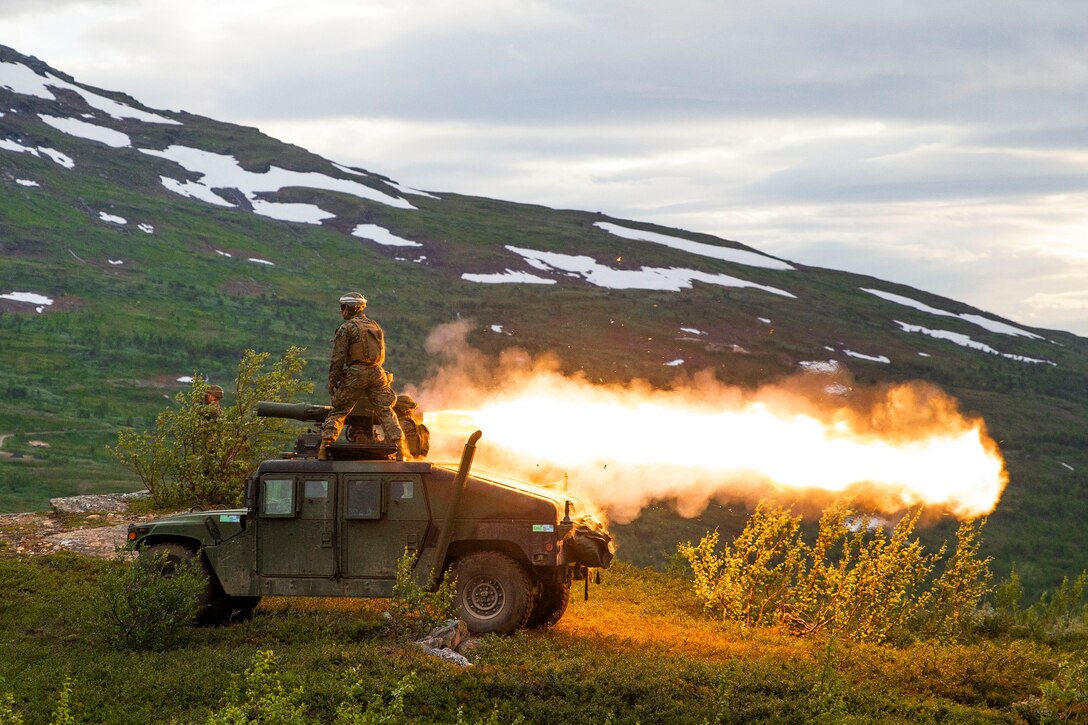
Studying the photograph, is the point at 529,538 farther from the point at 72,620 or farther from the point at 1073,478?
the point at 1073,478

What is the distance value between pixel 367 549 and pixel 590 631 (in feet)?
10.8

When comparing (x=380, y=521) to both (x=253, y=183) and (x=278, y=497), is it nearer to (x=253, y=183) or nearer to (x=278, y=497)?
(x=278, y=497)

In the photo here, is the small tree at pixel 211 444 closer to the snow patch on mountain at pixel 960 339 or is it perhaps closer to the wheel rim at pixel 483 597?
the wheel rim at pixel 483 597

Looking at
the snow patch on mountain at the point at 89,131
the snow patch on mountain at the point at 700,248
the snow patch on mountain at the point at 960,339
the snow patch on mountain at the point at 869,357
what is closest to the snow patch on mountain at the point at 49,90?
the snow patch on mountain at the point at 89,131

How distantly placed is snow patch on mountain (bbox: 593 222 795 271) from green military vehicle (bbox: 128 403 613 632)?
115173mm

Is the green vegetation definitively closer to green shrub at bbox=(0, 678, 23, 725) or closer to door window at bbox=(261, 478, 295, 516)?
door window at bbox=(261, 478, 295, 516)

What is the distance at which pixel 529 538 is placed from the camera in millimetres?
15258

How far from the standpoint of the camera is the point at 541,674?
43.8ft

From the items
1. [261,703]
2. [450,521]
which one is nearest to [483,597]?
[450,521]

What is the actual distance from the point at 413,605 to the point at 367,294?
79.7 metres

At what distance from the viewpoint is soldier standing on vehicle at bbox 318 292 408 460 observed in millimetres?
16875

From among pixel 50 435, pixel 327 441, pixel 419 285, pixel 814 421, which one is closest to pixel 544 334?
pixel 419 285

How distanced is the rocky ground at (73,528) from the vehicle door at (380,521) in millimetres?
7308

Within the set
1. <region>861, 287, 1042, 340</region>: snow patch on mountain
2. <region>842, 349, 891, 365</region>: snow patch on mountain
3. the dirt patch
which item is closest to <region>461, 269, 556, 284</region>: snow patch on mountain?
<region>842, 349, 891, 365</region>: snow patch on mountain
